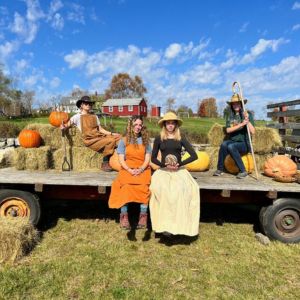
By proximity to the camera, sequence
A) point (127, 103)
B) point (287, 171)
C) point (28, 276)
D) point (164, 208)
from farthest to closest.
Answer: point (127, 103) < point (287, 171) < point (164, 208) < point (28, 276)

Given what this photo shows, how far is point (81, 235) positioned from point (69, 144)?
6.88 feet

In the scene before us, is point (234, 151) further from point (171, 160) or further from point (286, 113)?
point (286, 113)

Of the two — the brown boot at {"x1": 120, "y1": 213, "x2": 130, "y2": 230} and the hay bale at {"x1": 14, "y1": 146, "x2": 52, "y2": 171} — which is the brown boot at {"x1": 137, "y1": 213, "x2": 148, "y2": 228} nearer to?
the brown boot at {"x1": 120, "y1": 213, "x2": 130, "y2": 230}

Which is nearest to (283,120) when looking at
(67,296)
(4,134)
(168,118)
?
(168,118)

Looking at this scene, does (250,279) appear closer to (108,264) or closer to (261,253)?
(261,253)

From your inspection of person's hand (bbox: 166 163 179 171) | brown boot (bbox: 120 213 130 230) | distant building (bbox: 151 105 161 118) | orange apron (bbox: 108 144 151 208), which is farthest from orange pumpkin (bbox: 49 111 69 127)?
distant building (bbox: 151 105 161 118)

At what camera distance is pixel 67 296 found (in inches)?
144

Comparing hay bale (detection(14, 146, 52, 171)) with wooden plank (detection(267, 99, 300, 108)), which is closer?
hay bale (detection(14, 146, 52, 171))

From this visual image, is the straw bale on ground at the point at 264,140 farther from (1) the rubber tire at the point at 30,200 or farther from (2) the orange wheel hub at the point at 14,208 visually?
(2) the orange wheel hub at the point at 14,208

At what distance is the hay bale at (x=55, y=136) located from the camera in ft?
22.4

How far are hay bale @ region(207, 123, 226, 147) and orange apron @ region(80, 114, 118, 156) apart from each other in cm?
225

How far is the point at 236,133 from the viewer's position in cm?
632

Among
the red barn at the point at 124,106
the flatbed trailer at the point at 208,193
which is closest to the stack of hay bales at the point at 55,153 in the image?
the flatbed trailer at the point at 208,193

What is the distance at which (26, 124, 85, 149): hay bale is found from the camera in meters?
6.84
